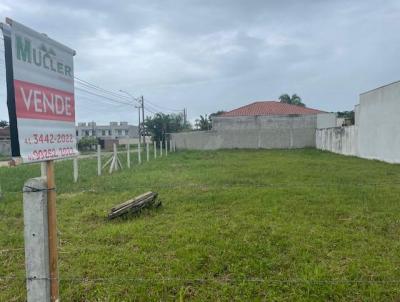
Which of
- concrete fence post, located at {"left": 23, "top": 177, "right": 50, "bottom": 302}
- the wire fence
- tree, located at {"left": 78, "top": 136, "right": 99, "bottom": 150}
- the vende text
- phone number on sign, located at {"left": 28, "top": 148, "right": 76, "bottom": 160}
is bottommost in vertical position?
tree, located at {"left": 78, "top": 136, "right": 99, "bottom": 150}

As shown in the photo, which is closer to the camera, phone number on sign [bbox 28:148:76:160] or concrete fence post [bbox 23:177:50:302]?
phone number on sign [bbox 28:148:76:160]

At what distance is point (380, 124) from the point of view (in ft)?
54.2

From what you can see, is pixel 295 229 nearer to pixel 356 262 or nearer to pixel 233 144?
pixel 356 262

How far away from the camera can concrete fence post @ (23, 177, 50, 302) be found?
6.88 feet

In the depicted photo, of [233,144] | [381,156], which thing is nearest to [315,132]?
[233,144]

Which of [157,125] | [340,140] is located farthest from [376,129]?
[157,125]

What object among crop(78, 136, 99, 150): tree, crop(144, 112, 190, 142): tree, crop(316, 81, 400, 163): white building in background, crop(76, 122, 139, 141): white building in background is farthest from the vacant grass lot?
crop(76, 122, 139, 141): white building in background

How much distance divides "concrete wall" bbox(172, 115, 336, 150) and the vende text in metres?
27.3

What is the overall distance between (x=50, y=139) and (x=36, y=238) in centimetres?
61

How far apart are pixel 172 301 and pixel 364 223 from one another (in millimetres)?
3236

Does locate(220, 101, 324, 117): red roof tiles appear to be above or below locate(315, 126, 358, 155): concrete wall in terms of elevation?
above

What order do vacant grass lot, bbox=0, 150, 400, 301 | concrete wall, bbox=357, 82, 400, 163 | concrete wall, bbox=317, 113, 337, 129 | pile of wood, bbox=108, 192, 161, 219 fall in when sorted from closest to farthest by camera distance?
vacant grass lot, bbox=0, 150, 400, 301 < pile of wood, bbox=108, 192, 161, 219 < concrete wall, bbox=357, 82, 400, 163 < concrete wall, bbox=317, 113, 337, 129

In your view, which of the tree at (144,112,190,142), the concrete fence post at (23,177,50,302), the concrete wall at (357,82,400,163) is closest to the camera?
the concrete fence post at (23,177,50,302)

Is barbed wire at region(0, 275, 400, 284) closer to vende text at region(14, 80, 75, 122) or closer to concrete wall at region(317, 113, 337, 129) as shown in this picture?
vende text at region(14, 80, 75, 122)
